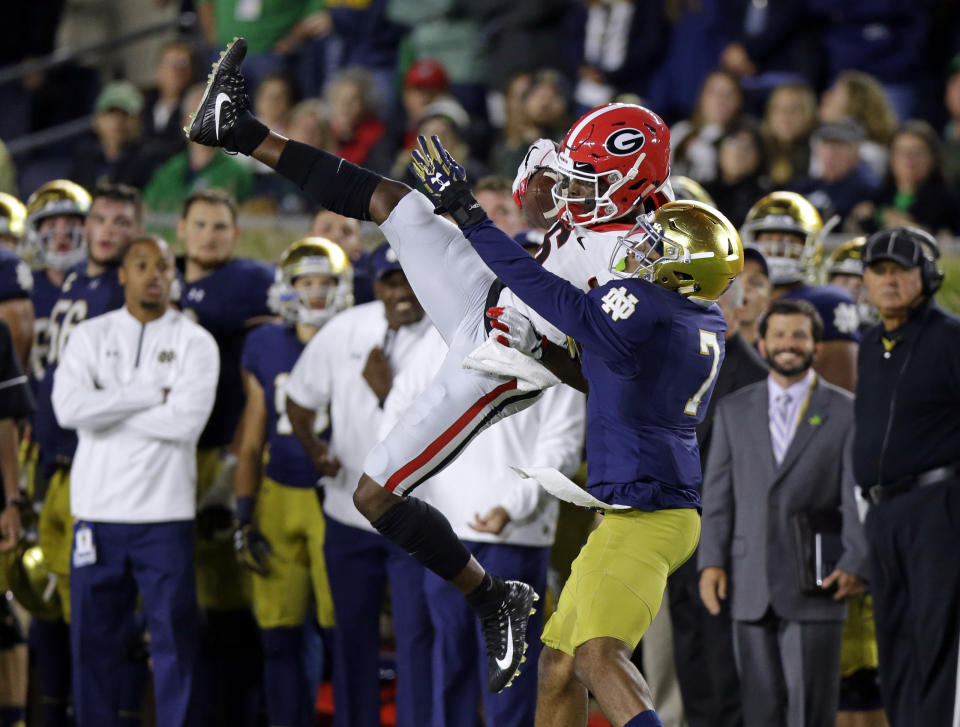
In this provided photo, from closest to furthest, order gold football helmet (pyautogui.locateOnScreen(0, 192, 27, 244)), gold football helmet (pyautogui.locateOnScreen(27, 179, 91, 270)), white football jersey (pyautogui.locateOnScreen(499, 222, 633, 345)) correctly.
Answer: white football jersey (pyautogui.locateOnScreen(499, 222, 633, 345)) → gold football helmet (pyautogui.locateOnScreen(27, 179, 91, 270)) → gold football helmet (pyautogui.locateOnScreen(0, 192, 27, 244))

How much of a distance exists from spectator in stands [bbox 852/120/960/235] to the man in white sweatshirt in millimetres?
3613

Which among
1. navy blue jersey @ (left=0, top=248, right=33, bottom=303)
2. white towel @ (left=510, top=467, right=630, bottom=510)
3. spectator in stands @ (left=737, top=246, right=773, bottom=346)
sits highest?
navy blue jersey @ (left=0, top=248, right=33, bottom=303)

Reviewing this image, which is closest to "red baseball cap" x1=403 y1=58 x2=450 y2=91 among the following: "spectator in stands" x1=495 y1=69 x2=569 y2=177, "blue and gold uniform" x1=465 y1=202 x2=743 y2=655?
"spectator in stands" x1=495 y1=69 x2=569 y2=177

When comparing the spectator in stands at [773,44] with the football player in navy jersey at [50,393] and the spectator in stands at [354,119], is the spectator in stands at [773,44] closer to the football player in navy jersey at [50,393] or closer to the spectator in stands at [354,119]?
the spectator in stands at [354,119]

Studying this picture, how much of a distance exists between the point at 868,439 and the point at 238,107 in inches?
102

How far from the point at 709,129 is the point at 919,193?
132 centimetres

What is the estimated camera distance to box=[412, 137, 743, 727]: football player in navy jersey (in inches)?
174

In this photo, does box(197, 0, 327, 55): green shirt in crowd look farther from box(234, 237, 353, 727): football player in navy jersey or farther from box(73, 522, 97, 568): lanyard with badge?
box(73, 522, 97, 568): lanyard with badge

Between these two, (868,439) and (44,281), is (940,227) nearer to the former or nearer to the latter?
(868,439)

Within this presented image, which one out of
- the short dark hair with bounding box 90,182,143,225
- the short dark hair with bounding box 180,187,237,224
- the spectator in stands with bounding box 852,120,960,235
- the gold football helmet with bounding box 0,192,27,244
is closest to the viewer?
the short dark hair with bounding box 90,182,143,225

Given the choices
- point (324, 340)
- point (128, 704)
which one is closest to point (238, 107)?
point (324, 340)

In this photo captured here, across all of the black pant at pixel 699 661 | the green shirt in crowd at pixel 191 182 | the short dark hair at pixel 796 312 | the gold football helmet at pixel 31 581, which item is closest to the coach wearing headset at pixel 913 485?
the short dark hair at pixel 796 312

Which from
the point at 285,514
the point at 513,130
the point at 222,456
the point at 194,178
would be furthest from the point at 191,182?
the point at 285,514

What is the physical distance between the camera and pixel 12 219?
7953mm
